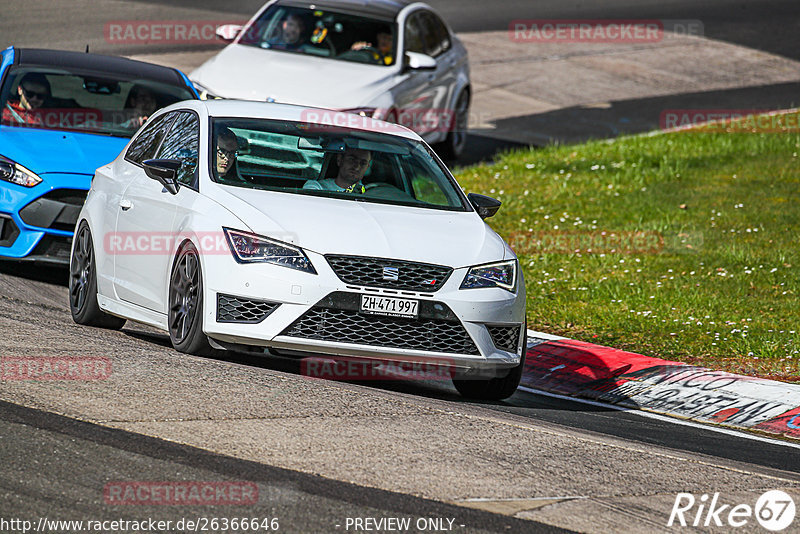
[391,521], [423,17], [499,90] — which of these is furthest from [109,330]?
[499,90]

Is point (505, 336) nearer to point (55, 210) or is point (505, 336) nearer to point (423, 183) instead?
point (423, 183)

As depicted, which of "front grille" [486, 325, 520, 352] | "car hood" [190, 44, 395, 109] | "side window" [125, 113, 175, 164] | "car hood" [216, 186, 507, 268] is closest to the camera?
"car hood" [216, 186, 507, 268]

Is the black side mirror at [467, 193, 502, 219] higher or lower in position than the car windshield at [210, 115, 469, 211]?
lower

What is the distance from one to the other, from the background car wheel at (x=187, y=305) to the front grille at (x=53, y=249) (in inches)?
101

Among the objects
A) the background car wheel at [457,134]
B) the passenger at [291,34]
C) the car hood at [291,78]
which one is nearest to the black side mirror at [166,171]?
the car hood at [291,78]

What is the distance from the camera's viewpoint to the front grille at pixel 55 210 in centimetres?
1004

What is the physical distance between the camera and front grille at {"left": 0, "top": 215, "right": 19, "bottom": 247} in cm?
1005

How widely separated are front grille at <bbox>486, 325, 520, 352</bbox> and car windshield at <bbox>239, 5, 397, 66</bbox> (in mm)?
7757

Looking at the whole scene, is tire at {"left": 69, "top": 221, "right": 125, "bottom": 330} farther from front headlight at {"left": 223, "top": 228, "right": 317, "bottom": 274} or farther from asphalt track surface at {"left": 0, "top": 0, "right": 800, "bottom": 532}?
front headlight at {"left": 223, "top": 228, "right": 317, "bottom": 274}

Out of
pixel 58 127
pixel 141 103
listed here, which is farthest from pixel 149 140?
pixel 141 103

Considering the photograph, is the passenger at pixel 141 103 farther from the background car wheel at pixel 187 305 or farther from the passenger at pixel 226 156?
the background car wheel at pixel 187 305

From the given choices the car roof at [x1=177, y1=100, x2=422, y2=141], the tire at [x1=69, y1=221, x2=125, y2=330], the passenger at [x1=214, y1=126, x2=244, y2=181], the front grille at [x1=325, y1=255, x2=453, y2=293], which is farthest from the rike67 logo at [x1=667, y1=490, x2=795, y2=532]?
the tire at [x1=69, y1=221, x2=125, y2=330]

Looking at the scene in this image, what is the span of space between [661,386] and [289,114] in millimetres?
3243

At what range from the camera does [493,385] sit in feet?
27.2
